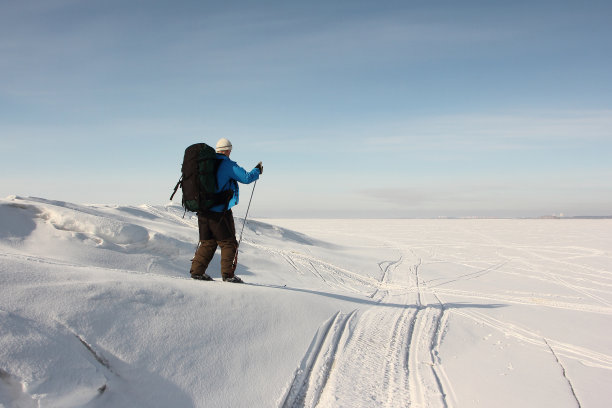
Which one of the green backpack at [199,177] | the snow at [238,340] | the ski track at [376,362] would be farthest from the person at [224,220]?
the ski track at [376,362]

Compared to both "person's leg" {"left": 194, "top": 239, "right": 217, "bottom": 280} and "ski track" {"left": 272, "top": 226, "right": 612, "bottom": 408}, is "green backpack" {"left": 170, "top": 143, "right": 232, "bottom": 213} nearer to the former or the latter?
"person's leg" {"left": 194, "top": 239, "right": 217, "bottom": 280}

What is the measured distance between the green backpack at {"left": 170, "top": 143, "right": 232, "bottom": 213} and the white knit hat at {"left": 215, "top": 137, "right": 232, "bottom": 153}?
0.29 meters

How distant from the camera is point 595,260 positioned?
13.6m

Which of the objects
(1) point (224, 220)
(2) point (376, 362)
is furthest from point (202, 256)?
(2) point (376, 362)

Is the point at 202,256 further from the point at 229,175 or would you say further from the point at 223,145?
the point at 223,145

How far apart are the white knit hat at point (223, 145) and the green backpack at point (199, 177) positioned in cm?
29

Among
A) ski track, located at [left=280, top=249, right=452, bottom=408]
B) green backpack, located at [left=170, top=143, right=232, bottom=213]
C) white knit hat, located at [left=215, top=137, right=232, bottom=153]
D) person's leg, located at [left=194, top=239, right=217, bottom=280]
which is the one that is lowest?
ski track, located at [left=280, top=249, right=452, bottom=408]

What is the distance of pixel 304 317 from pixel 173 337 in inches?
60.8

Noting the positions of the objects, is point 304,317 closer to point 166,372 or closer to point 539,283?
point 166,372

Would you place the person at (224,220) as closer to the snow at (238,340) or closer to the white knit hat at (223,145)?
the white knit hat at (223,145)

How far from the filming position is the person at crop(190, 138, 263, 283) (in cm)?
445

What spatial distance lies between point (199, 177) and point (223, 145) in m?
0.59

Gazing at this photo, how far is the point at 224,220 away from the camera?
457 cm

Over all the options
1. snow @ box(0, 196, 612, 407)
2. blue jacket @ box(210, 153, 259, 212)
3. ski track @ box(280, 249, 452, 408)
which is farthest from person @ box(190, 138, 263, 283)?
ski track @ box(280, 249, 452, 408)
